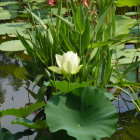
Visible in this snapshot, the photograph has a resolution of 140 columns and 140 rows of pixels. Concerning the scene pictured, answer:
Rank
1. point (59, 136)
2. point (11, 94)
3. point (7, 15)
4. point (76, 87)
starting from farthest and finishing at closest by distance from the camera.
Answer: point (7, 15) < point (11, 94) < point (76, 87) < point (59, 136)

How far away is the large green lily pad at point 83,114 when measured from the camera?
43.9 inches

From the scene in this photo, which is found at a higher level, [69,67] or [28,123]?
[69,67]

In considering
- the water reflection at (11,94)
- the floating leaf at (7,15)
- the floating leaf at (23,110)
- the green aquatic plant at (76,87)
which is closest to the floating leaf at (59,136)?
the green aquatic plant at (76,87)

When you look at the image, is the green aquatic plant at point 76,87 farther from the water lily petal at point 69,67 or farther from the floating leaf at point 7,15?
the floating leaf at point 7,15

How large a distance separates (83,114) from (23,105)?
1.63 ft

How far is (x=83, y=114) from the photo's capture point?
121 cm

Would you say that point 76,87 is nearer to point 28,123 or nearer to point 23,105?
point 28,123

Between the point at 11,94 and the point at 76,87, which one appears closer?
the point at 76,87

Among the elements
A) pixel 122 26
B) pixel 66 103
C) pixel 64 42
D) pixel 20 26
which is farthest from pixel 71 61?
pixel 20 26

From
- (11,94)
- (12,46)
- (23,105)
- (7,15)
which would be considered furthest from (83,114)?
(7,15)

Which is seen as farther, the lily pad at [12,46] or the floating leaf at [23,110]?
the lily pad at [12,46]

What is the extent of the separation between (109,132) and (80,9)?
58 centimetres

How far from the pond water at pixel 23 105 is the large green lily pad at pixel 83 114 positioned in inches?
8.2

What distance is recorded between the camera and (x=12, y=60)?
241cm
